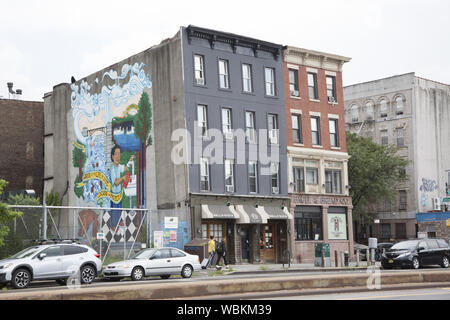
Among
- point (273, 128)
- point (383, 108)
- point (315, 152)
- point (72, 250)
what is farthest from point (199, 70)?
point (383, 108)

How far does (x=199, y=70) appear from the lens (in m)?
40.6

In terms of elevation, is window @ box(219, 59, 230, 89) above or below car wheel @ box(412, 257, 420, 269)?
above

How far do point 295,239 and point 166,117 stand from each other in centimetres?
1175

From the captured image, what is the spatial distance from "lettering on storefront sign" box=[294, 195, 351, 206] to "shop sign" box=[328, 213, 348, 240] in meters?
0.88

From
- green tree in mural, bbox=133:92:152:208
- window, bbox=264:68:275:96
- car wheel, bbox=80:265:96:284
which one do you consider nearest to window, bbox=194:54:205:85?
green tree in mural, bbox=133:92:152:208

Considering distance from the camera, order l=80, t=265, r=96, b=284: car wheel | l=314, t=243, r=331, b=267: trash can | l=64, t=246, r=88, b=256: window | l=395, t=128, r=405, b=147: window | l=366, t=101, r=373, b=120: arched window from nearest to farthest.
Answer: l=64, t=246, r=88, b=256: window → l=80, t=265, r=96, b=284: car wheel → l=314, t=243, r=331, b=267: trash can → l=395, t=128, r=405, b=147: window → l=366, t=101, r=373, b=120: arched window

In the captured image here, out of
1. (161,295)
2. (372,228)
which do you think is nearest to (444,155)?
(372,228)

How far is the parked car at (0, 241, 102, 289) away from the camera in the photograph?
74.5 feet

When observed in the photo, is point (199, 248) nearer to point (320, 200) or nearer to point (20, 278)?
point (20, 278)

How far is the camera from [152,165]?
137 feet

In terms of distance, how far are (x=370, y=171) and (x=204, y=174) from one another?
20.4 m

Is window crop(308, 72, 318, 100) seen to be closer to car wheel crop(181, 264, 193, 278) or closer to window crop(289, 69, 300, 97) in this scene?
window crop(289, 69, 300, 97)

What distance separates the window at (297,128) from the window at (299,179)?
197 cm
